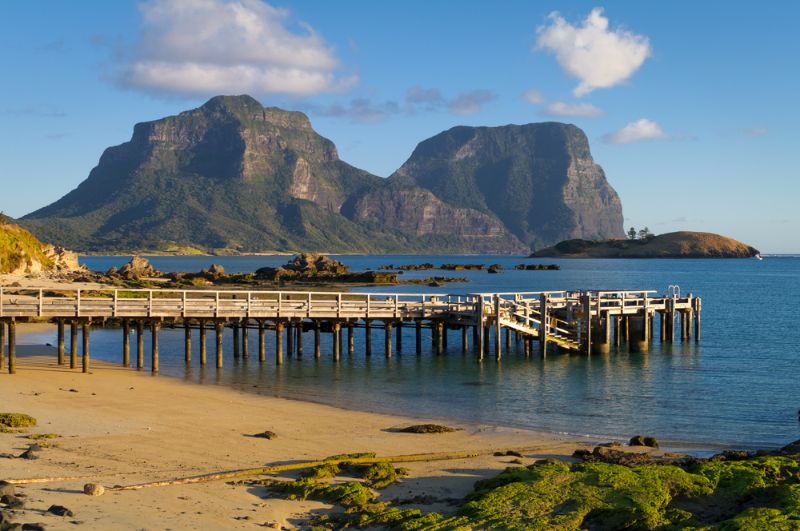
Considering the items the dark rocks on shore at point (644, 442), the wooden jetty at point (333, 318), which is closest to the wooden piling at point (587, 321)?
the wooden jetty at point (333, 318)

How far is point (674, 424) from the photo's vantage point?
28219mm

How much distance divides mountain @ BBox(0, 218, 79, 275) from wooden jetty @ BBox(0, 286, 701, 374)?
128 feet

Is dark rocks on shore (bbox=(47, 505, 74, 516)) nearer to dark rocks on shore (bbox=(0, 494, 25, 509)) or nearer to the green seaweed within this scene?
dark rocks on shore (bbox=(0, 494, 25, 509))

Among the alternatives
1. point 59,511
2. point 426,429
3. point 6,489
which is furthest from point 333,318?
point 59,511

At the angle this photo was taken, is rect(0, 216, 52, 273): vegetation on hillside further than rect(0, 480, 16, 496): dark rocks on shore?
Yes

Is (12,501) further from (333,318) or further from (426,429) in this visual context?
(333,318)

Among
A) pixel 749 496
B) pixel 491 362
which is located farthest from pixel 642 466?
pixel 491 362

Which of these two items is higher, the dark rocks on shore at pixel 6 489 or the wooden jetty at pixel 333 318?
the wooden jetty at pixel 333 318

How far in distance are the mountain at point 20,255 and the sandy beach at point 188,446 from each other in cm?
5184

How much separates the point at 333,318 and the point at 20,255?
53829 mm

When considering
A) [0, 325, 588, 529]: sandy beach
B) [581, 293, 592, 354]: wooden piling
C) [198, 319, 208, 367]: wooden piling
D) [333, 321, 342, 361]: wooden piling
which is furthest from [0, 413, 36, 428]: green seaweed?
[581, 293, 592, 354]: wooden piling

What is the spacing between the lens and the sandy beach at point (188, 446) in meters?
15.6

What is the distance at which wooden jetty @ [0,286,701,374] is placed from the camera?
36781 mm

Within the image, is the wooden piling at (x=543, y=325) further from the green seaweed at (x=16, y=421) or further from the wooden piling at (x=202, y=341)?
the green seaweed at (x=16, y=421)
